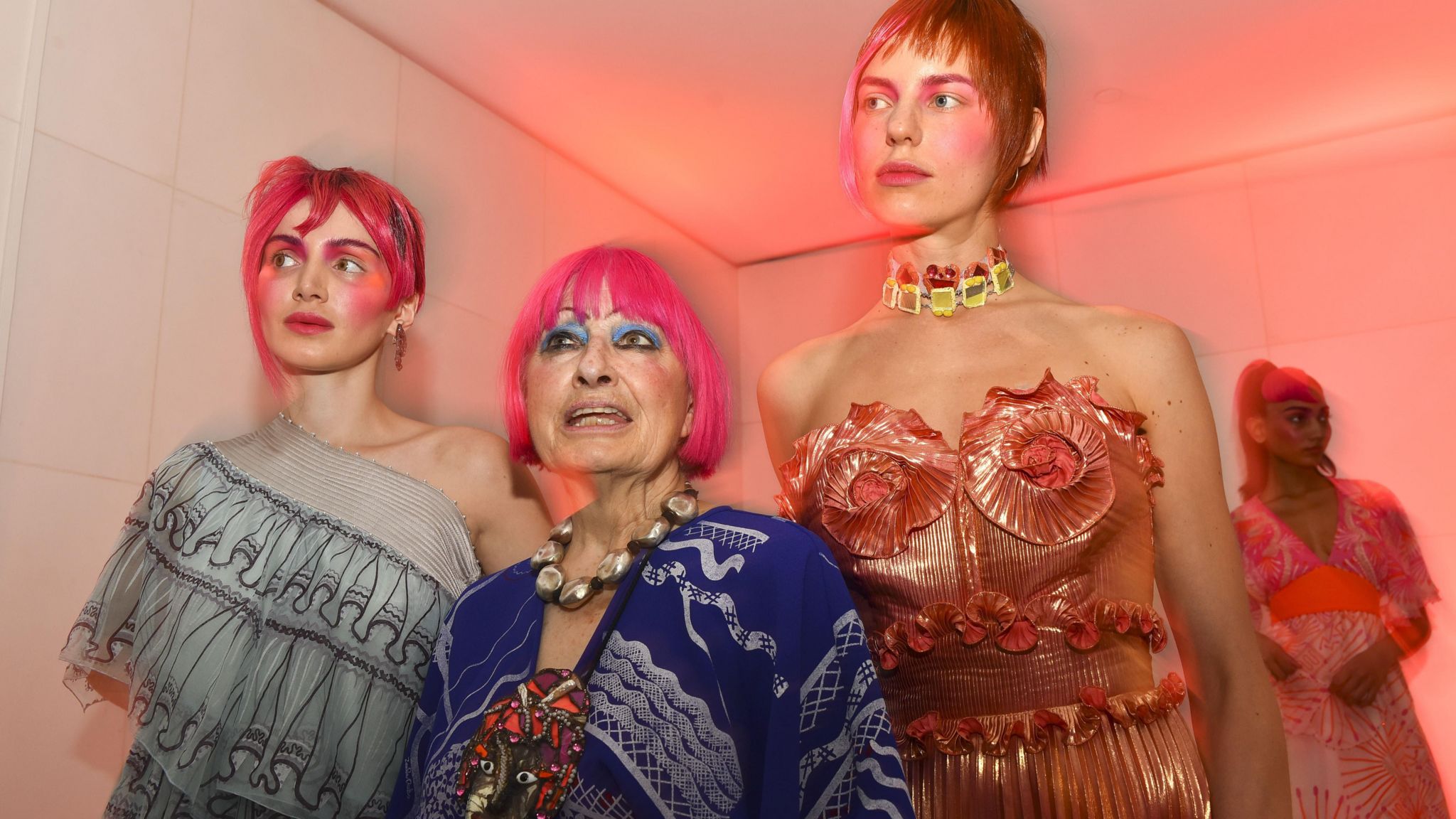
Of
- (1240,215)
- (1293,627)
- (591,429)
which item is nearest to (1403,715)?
(1293,627)

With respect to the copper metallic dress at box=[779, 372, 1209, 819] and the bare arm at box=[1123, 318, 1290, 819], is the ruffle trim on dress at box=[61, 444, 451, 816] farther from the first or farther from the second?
the bare arm at box=[1123, 318, 1290, 819]

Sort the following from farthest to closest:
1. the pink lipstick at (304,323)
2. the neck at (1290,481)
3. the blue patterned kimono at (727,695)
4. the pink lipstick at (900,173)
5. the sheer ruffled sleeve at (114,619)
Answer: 1. the neck at (1290,481)
2. the pink lipstick at (304,323)
3. the sheer ruffled sleeve at (114,619)
4. the pink lipstick at (900,173)
5. the blue patterned kimono at (727,695)

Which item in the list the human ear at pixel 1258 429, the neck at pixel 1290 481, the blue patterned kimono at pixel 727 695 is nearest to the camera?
the blue patterned kimono at pixel 727 695

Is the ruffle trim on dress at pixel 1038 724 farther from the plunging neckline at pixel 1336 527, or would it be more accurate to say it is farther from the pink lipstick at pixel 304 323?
the plunging neckline at pixel 1336 527

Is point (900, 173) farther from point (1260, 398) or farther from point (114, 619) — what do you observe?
point (1260, 398)

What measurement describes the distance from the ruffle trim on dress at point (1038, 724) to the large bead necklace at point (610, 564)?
1.08 ft

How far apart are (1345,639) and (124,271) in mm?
2616

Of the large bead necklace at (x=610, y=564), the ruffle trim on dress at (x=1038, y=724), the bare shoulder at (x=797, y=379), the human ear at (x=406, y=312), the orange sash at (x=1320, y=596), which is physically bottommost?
the ruffle trim on dress at (x=1038, y=724)

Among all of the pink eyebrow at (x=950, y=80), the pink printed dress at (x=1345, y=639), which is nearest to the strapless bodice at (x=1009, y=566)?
the pink eyebrow at (x=950, y=80)

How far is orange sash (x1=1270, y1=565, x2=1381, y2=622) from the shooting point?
2.96 metres

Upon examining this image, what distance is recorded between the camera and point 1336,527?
3.08m

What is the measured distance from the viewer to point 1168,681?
137 cm

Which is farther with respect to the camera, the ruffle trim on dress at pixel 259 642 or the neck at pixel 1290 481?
the neck at pixel 1290 481

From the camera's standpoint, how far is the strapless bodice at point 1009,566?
4.38 ft
